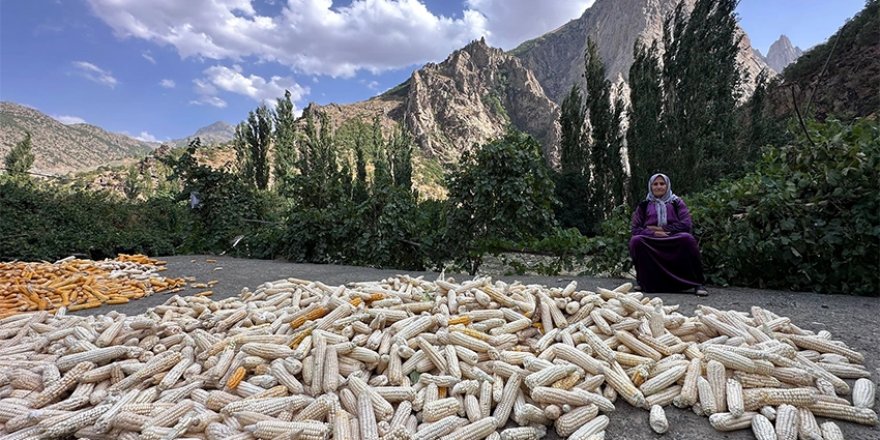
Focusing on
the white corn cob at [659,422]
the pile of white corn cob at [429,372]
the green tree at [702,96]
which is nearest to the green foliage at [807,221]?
the pile of white corn cob at [429,372]

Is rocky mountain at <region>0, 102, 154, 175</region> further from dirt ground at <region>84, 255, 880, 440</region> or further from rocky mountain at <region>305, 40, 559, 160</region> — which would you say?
dirt ground at <region>84, 255, 880, 440</region>

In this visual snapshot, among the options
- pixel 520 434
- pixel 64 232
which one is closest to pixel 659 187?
pixel 520 434

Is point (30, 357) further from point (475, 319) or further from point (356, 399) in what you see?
point (475, 319)

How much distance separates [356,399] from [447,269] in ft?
14.8

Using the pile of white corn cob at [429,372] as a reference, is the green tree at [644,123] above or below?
above

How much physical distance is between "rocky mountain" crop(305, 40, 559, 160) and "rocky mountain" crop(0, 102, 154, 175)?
132 ft

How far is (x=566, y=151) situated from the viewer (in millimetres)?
20016

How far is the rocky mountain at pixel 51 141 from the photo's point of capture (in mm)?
60591

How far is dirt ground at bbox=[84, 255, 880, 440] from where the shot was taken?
172cm

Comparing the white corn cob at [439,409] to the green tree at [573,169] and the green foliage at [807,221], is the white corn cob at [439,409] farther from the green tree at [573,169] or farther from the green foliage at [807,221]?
the green tree at [573,169]

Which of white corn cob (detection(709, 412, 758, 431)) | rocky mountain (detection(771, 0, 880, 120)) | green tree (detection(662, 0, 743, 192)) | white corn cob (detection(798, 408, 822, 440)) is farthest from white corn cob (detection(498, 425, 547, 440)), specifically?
rocky mountain (detection(771, 0, 880, 120))

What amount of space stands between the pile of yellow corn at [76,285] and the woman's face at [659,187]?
19.5 feet

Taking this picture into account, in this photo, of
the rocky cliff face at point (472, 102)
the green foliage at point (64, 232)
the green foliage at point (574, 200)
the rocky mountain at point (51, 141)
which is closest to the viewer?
the green foliage at point (64, 232)

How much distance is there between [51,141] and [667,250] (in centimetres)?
9170
